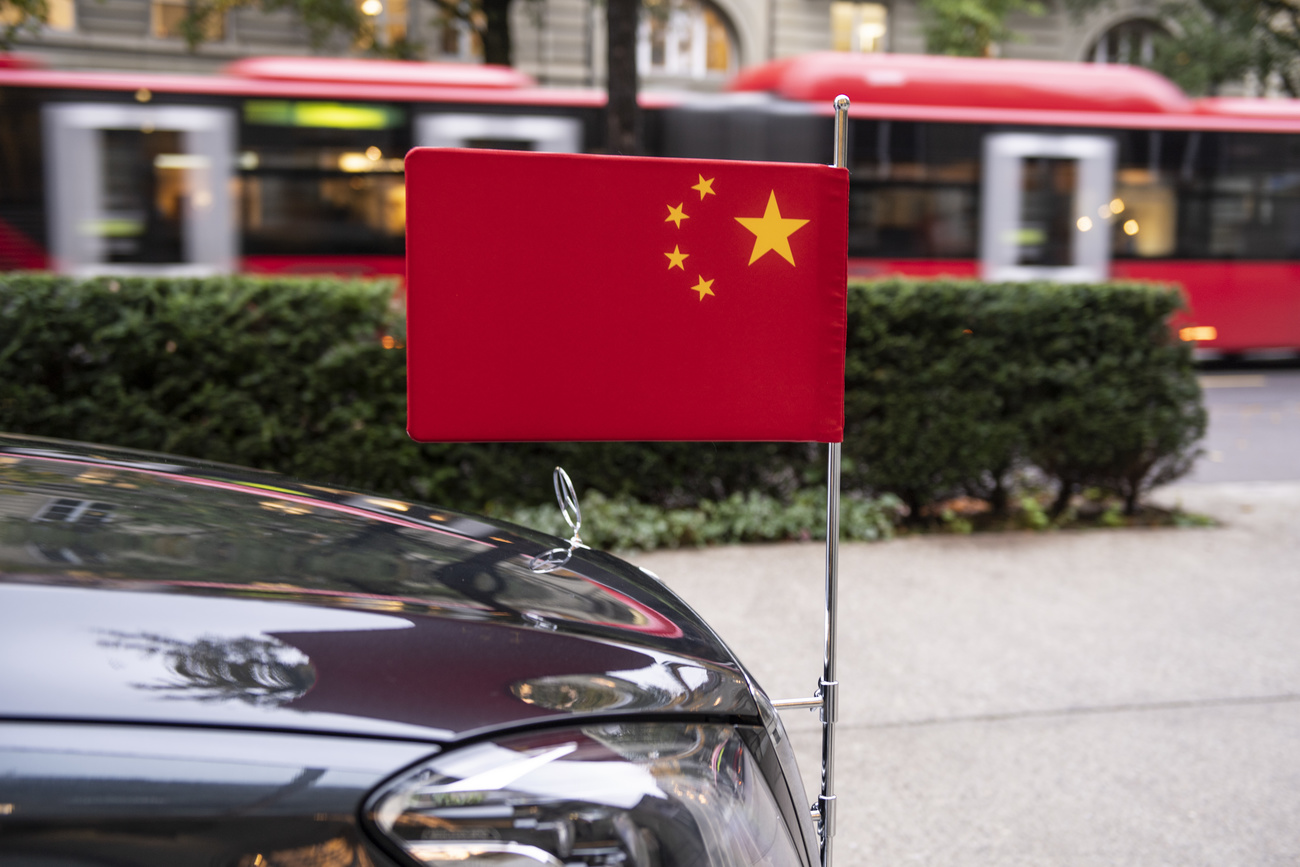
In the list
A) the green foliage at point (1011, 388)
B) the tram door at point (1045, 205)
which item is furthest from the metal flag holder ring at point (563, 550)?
the tram door at point (1045, 205)

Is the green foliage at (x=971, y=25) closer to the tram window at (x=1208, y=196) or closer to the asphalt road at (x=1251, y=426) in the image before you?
the tram window at (x=1208, y=196)

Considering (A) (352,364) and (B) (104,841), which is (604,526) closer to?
(A) (352,364)

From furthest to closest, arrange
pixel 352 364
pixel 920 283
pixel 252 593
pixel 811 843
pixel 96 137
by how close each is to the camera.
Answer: pixel 96 137
pixel 920 283
pixel 352 364
pixel 811 843
pixel 252 593

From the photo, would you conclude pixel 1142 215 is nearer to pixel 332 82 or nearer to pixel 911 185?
pixel 911 185

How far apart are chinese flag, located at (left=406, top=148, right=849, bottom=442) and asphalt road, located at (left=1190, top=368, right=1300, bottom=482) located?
554 centimetres

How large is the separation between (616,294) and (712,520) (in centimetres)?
416

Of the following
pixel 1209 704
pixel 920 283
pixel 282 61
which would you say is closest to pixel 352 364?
pixel 920 283

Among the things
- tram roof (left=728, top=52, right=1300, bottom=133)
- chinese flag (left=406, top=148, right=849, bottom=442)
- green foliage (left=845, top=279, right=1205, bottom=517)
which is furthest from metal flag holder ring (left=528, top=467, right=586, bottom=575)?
tram roof (left=728, top=52, right=1300, bottom=133)

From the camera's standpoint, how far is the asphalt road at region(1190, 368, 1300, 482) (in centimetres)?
884

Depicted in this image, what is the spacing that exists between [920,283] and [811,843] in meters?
5.29

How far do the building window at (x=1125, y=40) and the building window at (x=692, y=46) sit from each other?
32.2ft

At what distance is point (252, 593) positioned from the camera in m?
1.36

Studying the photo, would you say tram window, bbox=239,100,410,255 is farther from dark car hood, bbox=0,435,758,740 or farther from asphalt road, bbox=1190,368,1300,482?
dark car hood, bbox=0,435,758,740

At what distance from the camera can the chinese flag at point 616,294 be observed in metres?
2.16
